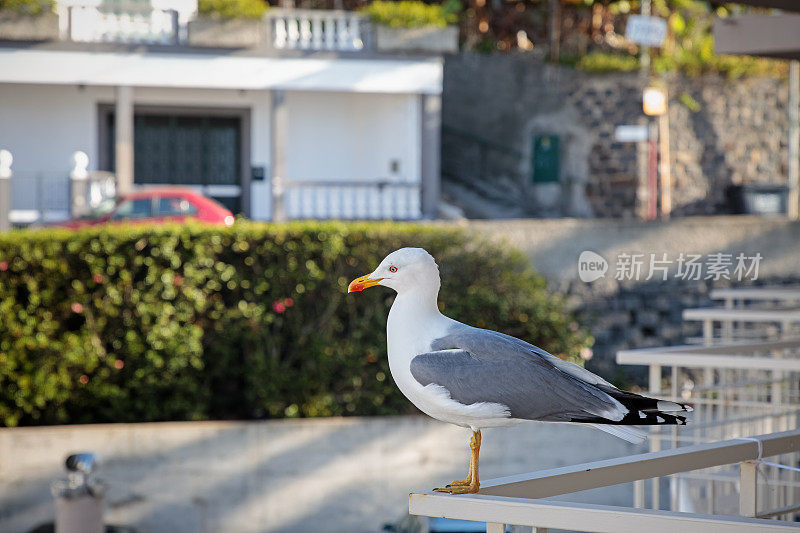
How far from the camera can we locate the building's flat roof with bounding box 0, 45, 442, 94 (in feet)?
36.6

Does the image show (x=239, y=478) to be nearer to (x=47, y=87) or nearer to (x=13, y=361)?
(x=13, y=361)

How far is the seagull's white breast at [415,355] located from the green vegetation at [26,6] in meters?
10.4

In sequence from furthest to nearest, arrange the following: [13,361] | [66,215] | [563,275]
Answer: [66,215], [563,275], [13,361]

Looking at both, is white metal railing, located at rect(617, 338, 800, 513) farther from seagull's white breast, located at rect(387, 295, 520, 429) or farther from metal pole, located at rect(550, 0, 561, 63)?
metal pole, located at rect(550, 0, 561, 63)

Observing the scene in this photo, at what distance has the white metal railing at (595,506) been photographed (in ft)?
4.50

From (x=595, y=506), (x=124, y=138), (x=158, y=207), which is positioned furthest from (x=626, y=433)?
(x=124, y=138)

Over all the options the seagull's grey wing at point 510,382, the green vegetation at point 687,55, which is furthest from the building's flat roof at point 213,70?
the seagull's grey wing at point 510,382

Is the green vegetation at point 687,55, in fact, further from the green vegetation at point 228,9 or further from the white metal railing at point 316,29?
the green vegetation at point 228,9

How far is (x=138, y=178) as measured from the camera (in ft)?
40.7

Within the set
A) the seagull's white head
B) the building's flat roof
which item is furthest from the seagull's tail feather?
the building's flat roof

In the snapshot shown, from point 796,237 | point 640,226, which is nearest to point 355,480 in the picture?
point 640,226

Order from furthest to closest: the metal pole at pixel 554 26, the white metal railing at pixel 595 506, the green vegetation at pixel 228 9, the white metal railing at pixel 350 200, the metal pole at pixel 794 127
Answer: the metal pole at pixel 554 26 → the metal pole at pixel 794 127 → the green vegetation at pixel 228 9 → the white metal railing at pixel 350 200 → the white metal railing at pixel 595 506

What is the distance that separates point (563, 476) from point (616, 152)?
1230cm

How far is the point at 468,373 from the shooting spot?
1597 mm
